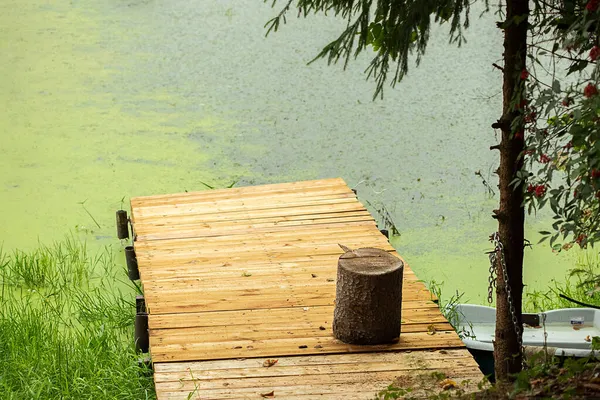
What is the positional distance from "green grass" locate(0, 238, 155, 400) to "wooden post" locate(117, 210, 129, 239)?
0.44 feet

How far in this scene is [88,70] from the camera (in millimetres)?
7328

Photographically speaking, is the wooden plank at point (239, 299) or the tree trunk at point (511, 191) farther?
the wooden plank at point (239, 299)

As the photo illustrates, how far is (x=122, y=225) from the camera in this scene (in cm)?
484

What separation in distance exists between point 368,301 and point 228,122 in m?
3.54

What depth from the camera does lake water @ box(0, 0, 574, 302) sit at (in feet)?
17.3

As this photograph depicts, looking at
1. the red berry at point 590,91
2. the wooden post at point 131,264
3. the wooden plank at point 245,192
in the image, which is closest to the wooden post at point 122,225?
the wooden plank at point 245,192

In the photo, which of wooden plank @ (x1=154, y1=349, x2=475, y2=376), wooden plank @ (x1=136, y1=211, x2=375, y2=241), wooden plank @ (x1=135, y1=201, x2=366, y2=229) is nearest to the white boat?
wooden plank @ (x1=154, y1=349, x2=475, y2=376)

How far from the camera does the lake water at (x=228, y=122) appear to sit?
5262mm

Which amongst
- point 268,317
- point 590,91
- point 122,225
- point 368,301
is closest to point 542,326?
point 368,301

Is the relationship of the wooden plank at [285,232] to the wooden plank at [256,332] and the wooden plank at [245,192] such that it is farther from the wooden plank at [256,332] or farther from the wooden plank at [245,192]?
the wooden plank at [256,332]

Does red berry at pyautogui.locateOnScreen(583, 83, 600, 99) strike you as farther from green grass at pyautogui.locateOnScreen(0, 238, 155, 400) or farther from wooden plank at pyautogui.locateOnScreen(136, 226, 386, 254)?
wooden plank at pyautogui.locateOnScreen(136, 226, 386, 254)

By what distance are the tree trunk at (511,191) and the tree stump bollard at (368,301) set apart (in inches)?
13.0

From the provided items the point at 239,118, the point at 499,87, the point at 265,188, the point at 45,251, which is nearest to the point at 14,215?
the point at 45,251

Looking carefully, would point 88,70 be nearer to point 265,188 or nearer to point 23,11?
point 23,11
